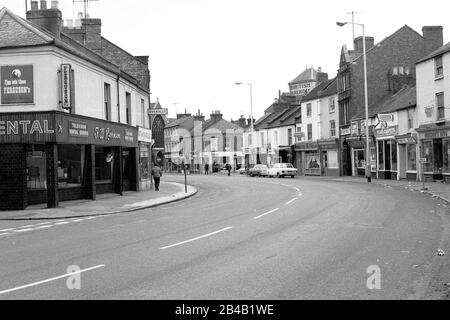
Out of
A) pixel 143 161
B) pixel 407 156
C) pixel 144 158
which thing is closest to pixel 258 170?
pixel 407 156

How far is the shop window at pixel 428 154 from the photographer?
35556 millimetres

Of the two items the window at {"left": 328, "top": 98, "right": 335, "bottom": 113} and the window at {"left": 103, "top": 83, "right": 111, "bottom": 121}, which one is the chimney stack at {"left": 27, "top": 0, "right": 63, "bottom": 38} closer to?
A: the window at {"left": 103, "top": 83, "right": 111, "bottom": 121}

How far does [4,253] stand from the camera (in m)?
11.4

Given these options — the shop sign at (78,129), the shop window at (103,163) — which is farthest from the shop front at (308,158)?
the shop sign at (78,129)

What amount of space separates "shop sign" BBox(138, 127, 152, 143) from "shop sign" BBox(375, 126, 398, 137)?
18.1 meters

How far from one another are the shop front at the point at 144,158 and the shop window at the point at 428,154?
1870 cm

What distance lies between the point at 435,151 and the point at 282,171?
72.6ft

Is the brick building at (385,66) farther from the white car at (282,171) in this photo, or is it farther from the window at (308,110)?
the window at (308,110)

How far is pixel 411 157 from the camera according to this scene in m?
39.0

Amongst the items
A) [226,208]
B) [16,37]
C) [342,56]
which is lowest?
[226,208]

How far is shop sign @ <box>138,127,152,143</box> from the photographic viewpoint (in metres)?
35.4
